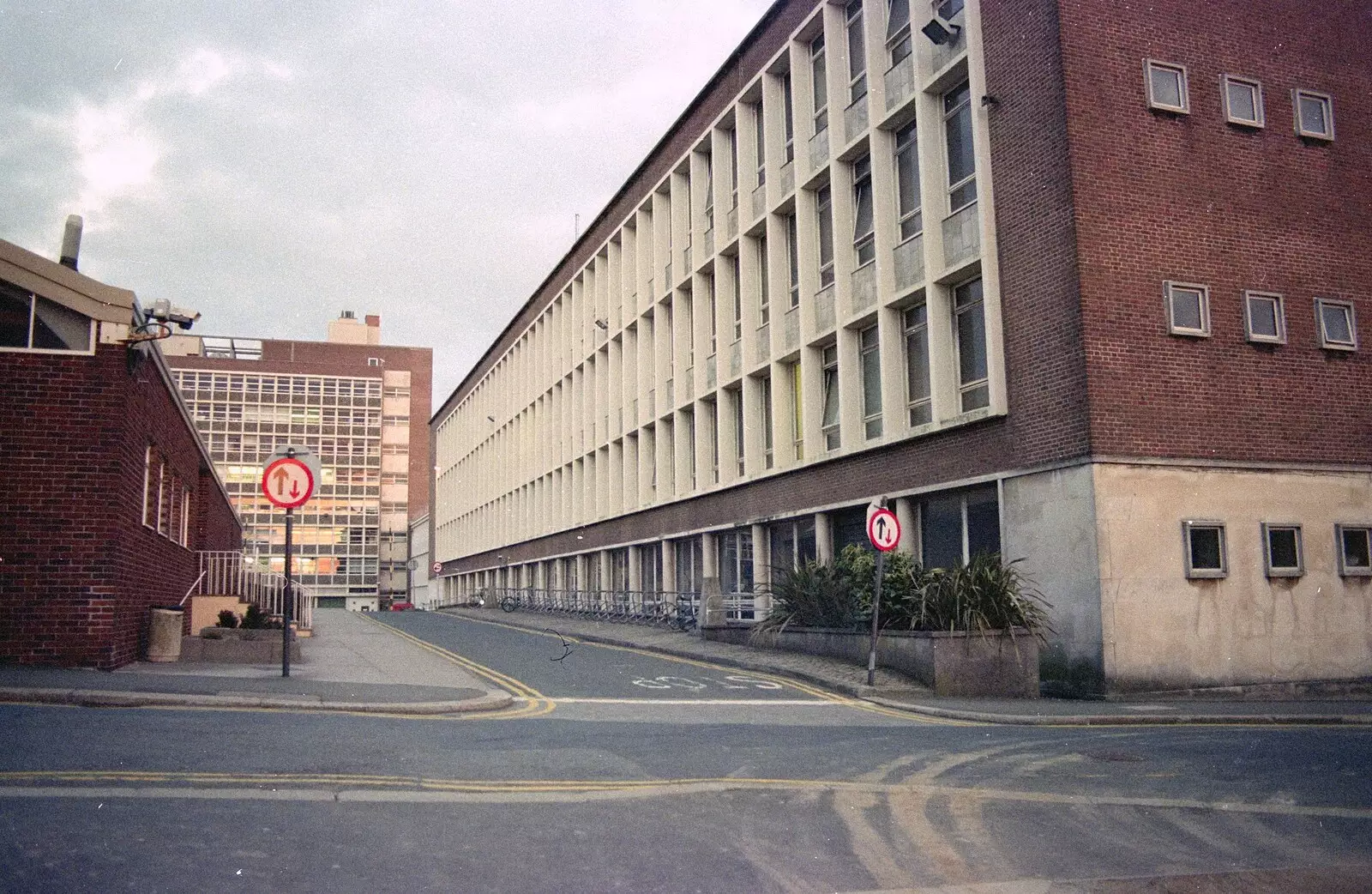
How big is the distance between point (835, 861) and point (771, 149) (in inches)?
986

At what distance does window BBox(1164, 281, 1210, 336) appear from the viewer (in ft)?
59.2

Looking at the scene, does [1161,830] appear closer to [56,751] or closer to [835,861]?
[835,861]

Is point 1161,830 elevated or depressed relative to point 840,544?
depressed

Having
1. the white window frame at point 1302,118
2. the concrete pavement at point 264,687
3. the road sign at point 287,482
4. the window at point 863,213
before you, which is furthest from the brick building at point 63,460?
the white window frame at point 1302,118

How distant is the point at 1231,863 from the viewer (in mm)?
6504

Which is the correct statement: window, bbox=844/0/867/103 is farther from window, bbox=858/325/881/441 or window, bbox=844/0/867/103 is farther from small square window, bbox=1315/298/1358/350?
small square window, bbox=1315/298/1358/350

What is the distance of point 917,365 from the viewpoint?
2245 centimetres

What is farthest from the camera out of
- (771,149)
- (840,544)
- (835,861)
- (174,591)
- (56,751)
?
(771,149)

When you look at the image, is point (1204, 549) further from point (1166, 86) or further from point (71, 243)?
point (71, 243)

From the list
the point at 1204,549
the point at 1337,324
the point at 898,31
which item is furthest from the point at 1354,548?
the point at 898,31

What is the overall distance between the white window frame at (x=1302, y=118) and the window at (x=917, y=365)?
22.9 feet

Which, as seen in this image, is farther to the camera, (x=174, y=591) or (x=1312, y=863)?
(x=174, y=591)

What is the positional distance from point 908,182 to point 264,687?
15.7 metres

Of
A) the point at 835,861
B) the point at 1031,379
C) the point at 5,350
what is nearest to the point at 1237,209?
the point at 1031,379
